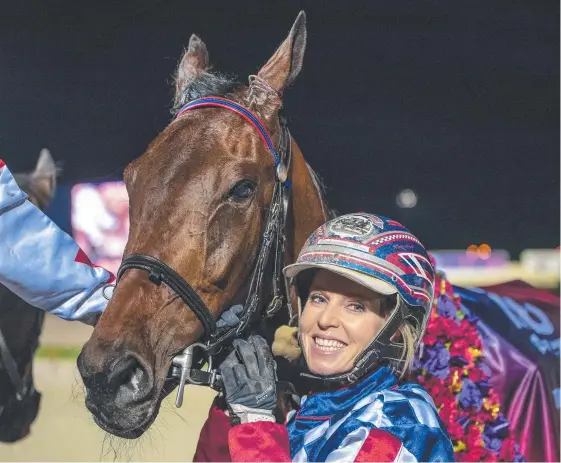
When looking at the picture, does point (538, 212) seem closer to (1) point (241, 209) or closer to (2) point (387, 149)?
(2) point (387, 149)

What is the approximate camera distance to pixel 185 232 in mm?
1805

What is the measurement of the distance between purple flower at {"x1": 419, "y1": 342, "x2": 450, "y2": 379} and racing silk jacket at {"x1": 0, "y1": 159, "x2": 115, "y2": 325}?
44.7 inches

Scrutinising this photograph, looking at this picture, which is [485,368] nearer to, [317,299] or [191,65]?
[317,299]

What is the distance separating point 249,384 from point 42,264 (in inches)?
30.2

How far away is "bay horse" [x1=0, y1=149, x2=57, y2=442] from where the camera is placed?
9.68 ft

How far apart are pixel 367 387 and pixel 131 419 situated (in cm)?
58

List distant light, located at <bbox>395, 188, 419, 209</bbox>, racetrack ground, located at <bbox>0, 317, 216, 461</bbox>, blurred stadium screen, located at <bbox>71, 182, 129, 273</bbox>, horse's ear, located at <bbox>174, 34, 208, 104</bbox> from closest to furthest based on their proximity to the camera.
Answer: horse's ear, located at <bbox>174, 34, 208, 104</bbox> < racetrack ground, located at <bbox>0, 317, 216, 461</bbox> < blurred stadium screen, located at <bbox>71, 182, 129, 273</bbox> < distant light, located at <bbox>395, 188, 419, 209</bbox>

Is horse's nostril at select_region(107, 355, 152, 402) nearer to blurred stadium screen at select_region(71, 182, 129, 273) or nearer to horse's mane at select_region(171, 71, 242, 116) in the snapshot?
horse's mane at select_region(171, 71, 242, 116)

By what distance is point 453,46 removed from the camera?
562 cm

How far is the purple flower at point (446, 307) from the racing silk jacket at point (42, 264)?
1.24m

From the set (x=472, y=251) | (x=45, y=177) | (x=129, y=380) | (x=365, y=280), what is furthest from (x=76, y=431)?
(x=472, y=251)

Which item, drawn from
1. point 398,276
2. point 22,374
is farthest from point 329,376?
point 22,374

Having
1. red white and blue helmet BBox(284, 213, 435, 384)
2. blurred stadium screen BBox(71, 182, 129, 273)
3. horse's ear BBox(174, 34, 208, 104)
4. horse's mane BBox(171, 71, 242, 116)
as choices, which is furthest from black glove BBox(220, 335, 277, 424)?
blurred stadium screen BBox(71, 182, 129, 273)

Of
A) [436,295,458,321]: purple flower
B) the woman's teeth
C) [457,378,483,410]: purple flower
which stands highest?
the woman's teeth
